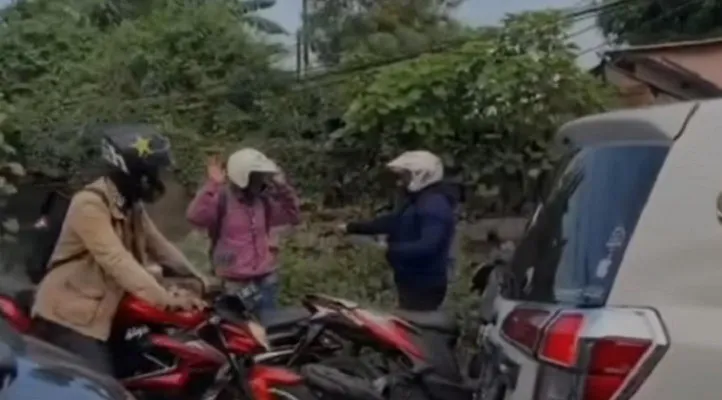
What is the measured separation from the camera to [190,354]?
21.1 feet

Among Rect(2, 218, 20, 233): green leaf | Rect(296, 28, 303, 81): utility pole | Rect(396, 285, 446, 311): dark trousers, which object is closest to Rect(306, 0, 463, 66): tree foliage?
Rect(296, 28, 303, 81): utility pole

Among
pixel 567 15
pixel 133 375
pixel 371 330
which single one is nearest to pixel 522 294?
pixel 371 330

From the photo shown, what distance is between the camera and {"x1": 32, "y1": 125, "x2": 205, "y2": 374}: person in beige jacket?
606cm

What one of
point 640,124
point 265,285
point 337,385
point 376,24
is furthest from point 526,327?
point 376,24

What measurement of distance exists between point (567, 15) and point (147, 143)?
6.93 meters

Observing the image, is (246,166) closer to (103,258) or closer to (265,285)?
(265,285)

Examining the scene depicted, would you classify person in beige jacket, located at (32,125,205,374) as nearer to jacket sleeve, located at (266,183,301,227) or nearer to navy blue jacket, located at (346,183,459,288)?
navy blue jacket, located at (346,183,459,288)

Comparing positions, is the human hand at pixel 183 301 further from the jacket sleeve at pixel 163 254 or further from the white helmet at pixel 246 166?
the white helmet at pixel 246 166

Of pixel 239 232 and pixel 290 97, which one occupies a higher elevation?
pixel 290 97

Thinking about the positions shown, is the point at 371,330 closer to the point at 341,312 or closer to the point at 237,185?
the point at 341,312

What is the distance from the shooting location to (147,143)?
20.2 feet

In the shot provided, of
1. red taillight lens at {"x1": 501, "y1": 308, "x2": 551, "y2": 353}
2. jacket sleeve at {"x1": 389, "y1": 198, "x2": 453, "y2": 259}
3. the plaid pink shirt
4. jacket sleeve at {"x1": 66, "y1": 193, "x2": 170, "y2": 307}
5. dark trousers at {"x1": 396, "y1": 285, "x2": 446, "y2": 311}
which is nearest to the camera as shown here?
red taillight lens at {"x1": 501, "y1": 308, "x2": 551, "y2": 353}

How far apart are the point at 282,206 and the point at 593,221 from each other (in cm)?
482

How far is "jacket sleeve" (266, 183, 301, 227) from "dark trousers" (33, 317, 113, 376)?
89.9 inches
